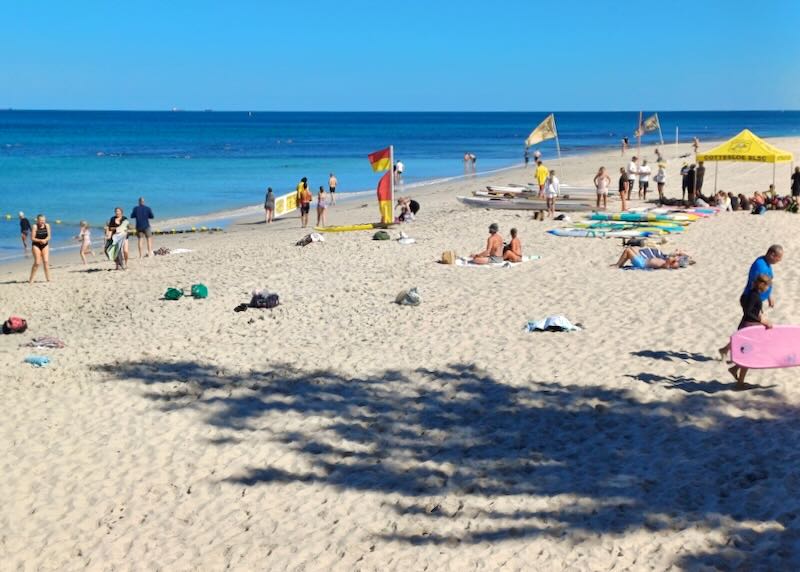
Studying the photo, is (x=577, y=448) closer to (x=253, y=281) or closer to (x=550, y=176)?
(x=253, y=281)

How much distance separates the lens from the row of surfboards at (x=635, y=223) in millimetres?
19877

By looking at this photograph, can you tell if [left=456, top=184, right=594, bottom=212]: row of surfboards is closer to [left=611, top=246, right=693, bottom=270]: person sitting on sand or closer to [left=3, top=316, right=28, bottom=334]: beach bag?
[left=611, top=246, right=693, bottom=270]: person sitting on sand

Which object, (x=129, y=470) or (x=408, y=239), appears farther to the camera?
(x=408, y=239)

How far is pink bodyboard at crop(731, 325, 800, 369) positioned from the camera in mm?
9055

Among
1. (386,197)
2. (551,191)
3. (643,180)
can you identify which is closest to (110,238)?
(386,197)

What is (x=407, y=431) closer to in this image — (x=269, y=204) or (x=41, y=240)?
(x=41, y=240)

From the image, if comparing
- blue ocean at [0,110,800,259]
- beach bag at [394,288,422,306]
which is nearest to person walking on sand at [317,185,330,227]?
blue ocean at [0,110,800,259]

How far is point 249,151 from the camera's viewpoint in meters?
76.3

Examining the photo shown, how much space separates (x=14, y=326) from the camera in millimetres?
14031

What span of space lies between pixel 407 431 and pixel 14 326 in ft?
25.2

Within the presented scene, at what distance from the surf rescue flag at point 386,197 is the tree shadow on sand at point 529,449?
12320 mm

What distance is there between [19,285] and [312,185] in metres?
26.3

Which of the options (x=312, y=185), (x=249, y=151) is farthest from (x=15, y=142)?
(x=312, y=185)

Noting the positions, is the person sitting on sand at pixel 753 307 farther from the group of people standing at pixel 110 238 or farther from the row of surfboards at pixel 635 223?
the group of people standing at pixel 110 238
